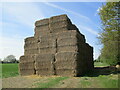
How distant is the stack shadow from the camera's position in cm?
1065

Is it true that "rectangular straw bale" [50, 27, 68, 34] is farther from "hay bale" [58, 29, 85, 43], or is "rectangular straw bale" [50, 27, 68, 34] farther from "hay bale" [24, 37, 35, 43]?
"hay bale" [24, 37, 35, 43]

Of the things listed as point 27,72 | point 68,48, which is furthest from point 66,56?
point 27,72

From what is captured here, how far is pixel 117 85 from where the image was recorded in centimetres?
614

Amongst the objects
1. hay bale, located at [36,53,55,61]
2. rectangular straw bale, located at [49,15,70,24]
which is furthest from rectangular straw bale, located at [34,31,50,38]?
hay bale, located at [36,53,55,61]

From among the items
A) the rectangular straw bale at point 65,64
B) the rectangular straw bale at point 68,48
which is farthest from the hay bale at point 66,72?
the rectangular straw bale at point 68,48

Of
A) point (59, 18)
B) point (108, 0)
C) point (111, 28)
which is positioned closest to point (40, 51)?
point (59, 18)

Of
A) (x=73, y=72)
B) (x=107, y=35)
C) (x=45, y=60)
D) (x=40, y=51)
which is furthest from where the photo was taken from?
(x=107, y=35)

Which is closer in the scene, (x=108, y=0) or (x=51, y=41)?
(x=51, y=41)

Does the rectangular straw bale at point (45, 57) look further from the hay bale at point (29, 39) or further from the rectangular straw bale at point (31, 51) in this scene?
the hay bale at point (29, 39)

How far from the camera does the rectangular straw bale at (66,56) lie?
1034cm

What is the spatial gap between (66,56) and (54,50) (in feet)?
4.79

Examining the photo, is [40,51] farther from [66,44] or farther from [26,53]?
[66,44]

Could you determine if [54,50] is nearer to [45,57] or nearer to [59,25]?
[45,57]

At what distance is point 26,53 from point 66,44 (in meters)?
4.30
